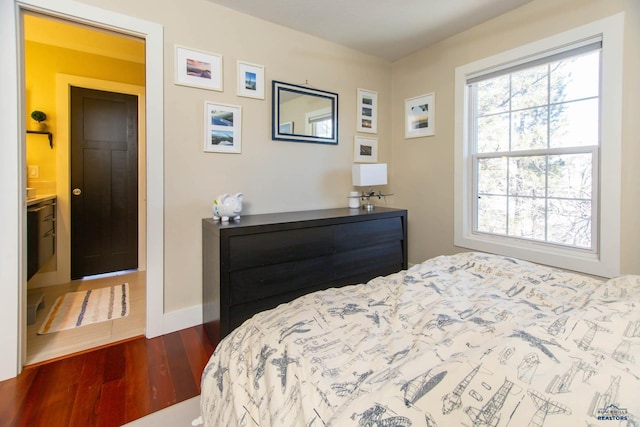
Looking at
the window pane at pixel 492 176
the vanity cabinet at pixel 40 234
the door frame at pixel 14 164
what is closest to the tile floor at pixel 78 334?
the door frame at pixel 14 164

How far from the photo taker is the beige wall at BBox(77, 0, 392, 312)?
2.26 metres

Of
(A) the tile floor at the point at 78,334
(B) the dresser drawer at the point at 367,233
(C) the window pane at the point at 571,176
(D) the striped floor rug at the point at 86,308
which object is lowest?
(A) the tile floor at the point at 78,334

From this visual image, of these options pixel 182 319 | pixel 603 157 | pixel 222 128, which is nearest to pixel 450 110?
pixel 603 157

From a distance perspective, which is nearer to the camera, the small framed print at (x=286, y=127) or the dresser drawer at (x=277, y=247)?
the dresser drawer at (x=277, y=247)

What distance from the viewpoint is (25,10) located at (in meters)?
1.82

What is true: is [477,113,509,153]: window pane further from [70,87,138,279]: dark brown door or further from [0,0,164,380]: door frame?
[70,87,138,279]: dark brown door

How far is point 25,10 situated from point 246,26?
4.59 feet

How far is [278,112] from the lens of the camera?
2719mm

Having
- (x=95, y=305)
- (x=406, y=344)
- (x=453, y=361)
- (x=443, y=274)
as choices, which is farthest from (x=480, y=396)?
(x=95, y=305)

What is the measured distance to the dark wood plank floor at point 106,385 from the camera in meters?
1.45

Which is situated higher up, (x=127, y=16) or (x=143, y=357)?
(x=127, y=16)

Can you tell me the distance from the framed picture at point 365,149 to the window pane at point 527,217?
1435 mm

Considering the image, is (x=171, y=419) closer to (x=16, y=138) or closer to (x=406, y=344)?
(x=406, y=344)

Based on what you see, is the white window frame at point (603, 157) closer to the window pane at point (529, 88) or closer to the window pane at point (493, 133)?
the window pane at point (529, 88)
